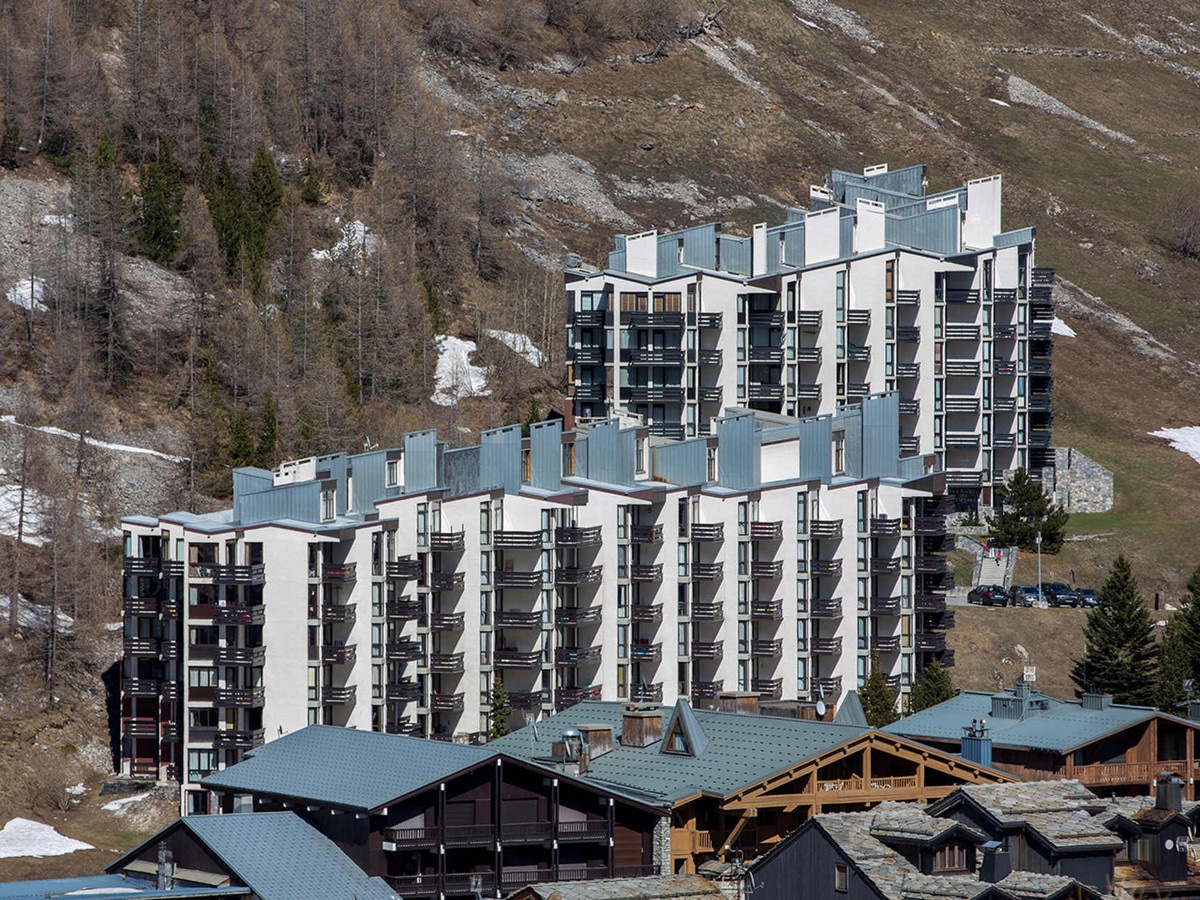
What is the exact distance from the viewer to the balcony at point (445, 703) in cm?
11031

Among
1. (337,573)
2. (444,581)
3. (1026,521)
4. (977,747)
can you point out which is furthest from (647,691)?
(1026,521)

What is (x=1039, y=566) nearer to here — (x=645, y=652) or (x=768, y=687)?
(x=768, y=687)

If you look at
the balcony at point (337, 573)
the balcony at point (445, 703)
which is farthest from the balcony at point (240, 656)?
the balcony at point (445, 703)

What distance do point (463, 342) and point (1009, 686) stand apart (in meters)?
53.8

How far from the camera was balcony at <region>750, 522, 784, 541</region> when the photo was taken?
120 meters

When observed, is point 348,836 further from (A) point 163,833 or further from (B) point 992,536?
A: (B) point 992,536

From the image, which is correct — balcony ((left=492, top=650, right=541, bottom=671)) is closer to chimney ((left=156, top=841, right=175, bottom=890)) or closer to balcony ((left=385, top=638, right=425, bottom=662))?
balcony ((left=385, top=638, right=425, bottom=662))

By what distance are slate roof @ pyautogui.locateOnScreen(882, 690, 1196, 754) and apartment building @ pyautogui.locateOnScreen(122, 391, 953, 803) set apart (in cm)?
1966

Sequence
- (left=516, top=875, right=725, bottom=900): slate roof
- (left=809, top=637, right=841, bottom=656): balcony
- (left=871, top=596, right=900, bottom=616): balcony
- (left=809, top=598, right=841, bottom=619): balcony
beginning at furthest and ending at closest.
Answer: (left=871, top=596, right=900, bottom=616): balcony < (left=809, top=637, right=841, bottom=656): balcony < (left=809, top=598, right=841, bottom=619): balcony < (left=516, top=875, right=725, bottom=900): slate roof

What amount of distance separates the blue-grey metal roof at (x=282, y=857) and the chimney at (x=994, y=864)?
19829mm

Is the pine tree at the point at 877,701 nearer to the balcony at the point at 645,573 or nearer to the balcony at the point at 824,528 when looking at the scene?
the balcony at the point at 824,528

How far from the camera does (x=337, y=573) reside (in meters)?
106

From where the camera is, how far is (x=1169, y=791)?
245 feet

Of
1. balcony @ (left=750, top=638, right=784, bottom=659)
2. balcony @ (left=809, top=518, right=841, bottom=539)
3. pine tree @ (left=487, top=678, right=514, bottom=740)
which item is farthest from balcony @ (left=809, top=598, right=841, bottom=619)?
pine tree @ (left=487, top=678, right=514, bottom=740)
